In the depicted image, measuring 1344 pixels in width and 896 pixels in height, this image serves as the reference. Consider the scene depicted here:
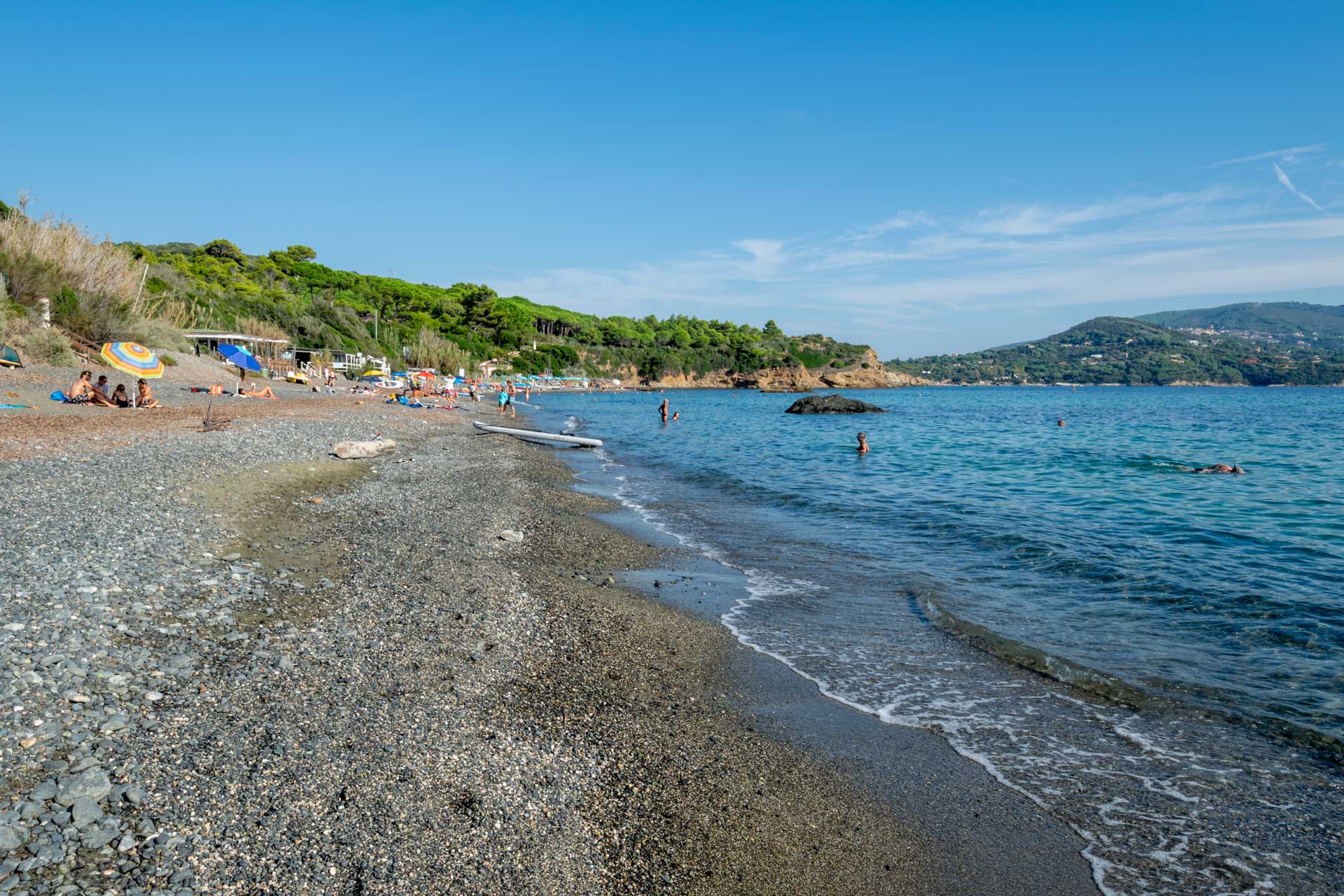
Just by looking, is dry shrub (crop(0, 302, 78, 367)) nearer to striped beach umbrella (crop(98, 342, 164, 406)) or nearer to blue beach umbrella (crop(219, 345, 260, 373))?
blue beach umbrella (crop(219, 345, 260, 373))

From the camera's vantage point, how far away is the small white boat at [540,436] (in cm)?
2736

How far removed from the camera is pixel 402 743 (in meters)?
4.82

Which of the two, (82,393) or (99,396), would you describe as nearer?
(82,393)

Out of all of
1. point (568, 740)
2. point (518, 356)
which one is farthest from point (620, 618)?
point (518, 356)

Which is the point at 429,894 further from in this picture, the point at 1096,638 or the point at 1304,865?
the point at 1096,638

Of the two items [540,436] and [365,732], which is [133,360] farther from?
[365,732]

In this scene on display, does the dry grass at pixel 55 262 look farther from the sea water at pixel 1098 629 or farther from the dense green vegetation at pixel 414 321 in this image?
the sea water at pixel 1098 629

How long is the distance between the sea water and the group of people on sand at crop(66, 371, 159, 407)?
15185 mm

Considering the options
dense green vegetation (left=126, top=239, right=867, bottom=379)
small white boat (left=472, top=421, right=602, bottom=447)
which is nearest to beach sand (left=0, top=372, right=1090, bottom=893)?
small white boat (left=472, top=421, right=602, bottom=447)

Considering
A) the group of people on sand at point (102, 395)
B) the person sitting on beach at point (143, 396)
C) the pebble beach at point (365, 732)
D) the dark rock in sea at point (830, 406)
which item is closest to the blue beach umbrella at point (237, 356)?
the group of people on sand at point (102, 395)

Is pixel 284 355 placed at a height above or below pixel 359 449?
above

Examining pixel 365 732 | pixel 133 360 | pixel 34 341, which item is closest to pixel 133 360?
pixel 133 360

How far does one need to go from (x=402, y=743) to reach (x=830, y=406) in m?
57.8

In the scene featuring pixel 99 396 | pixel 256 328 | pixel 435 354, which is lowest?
pixel 99 396
